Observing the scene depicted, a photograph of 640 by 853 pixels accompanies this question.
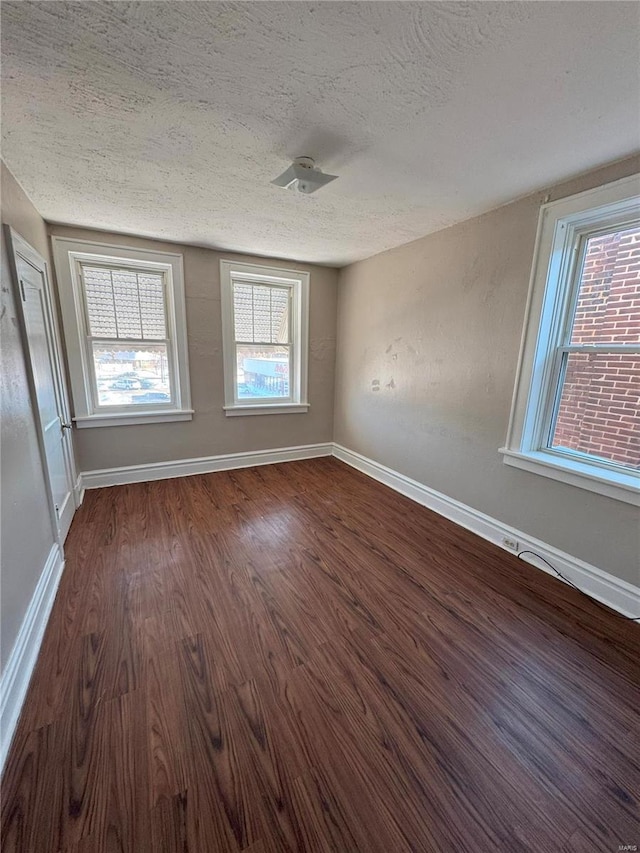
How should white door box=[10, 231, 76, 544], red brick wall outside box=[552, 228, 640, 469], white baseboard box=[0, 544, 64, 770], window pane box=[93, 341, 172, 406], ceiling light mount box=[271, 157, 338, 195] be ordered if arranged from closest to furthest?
white baseboard box=[0, 544, 64, 770]
ceiling light mount box=[271, 157, 338, 195]
red brick wall outside box=[552, 228, 640, 469]
white door box=[10, 231, 76, 544]
window pane box=[93, 341, 172, 406]

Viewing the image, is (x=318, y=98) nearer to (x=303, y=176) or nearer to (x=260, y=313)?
(x=303, y=176)

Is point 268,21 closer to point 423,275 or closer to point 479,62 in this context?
point 479,62

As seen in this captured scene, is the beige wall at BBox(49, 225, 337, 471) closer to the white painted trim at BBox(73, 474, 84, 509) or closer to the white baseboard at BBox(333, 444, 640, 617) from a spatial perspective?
the white painted trim at BBox(73, 474, 84, 509)

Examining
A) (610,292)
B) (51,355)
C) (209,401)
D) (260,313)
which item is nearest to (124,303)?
(51,355)

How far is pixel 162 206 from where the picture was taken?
2.36 meters

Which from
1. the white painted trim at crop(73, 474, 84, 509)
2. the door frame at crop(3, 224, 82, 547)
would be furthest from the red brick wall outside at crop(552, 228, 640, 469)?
the white painted trim at crop(73, 474, 84, 509)

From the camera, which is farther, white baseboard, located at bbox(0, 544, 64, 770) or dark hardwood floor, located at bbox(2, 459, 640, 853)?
white baseboard, located at bbox(0, 544, 64, 770)

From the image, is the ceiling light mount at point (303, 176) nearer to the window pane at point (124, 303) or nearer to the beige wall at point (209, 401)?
the beige wall at point (209, 401)

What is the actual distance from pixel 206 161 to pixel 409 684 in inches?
109

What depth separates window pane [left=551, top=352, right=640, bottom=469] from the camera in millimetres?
1826

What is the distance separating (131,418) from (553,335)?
12.0 ft

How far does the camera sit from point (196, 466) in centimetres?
373

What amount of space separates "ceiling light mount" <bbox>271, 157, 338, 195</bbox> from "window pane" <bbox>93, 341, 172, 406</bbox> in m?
2.22

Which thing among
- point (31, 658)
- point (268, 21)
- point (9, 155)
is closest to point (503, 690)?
point (31, 658)
